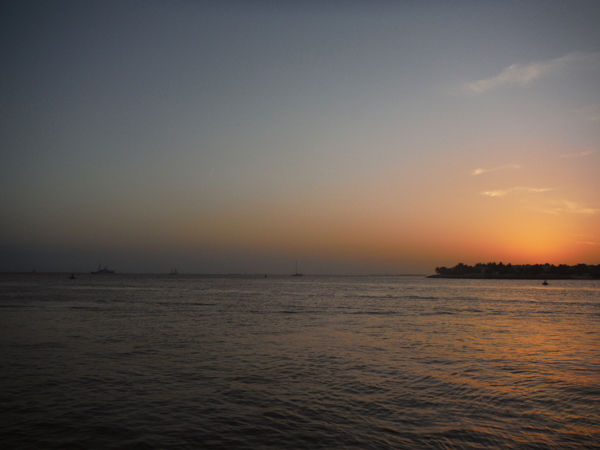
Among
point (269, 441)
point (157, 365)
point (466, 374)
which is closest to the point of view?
point (269, 441)

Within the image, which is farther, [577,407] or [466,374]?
[466,374]

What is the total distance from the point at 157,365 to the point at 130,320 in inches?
825

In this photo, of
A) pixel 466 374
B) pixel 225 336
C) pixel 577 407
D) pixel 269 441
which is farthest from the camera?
pixel 225 336

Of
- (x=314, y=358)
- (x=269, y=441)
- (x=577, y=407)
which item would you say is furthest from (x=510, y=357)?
(x=269, y=441)

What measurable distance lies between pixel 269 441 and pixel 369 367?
9.56 m

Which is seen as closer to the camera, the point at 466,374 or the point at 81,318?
the point at 466,374

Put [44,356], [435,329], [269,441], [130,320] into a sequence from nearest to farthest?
[269,441]
[44,356]
[435,329]
[130,320]

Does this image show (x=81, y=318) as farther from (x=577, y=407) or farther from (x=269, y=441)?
(x=577, y=407)

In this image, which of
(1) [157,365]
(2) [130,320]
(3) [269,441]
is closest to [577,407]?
(3) [269,441]

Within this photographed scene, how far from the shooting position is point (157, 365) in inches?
763

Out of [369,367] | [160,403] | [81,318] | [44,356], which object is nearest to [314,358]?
[369,367]

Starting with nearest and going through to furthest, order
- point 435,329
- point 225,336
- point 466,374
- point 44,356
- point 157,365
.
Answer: point 466,374
point 157,365
point 44,356
point 225,336
point 435,329

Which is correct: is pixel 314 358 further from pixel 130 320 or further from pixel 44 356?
pixel 130 320

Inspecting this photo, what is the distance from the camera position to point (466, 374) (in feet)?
59.3
